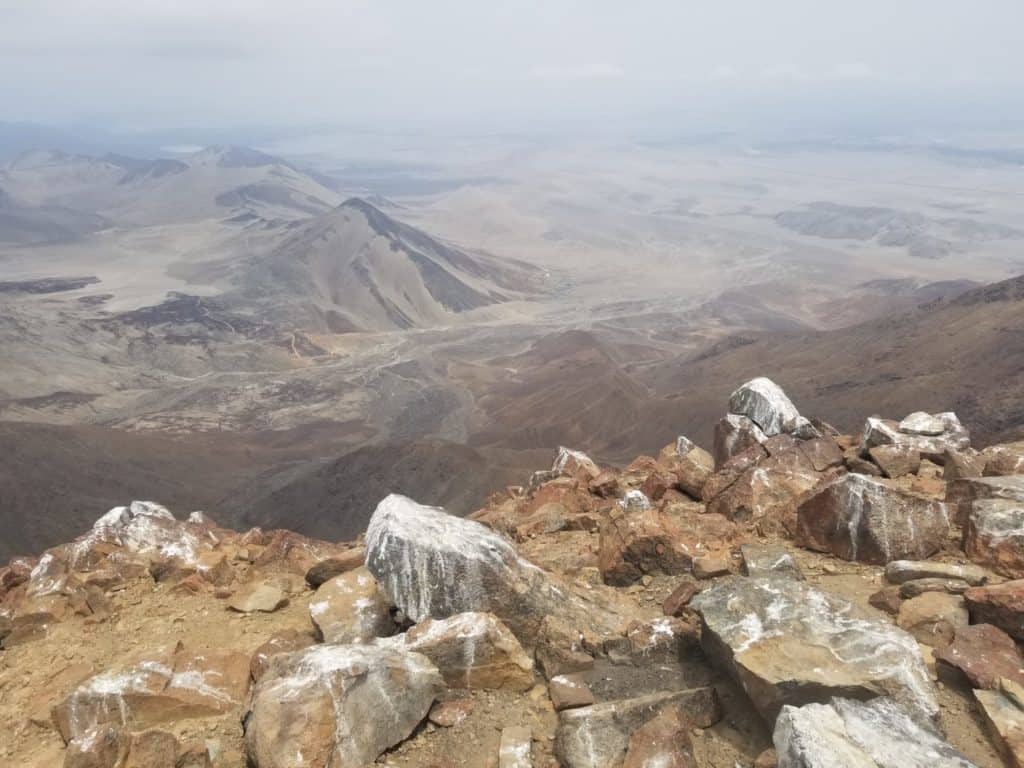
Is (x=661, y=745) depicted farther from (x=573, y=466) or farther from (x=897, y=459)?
(x=573, y=466)

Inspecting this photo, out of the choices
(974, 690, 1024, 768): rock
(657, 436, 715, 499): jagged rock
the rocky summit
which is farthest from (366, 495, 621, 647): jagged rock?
(657, 436, 715, 499): jagged rock

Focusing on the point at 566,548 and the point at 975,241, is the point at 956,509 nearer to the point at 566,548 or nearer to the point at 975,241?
the point at 566,548

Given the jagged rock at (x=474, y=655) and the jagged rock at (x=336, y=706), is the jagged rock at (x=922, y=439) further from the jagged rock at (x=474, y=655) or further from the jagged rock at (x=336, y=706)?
the jagged rock at (x=336, y=706)

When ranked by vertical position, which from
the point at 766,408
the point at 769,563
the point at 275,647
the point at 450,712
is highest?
the point at 769,563

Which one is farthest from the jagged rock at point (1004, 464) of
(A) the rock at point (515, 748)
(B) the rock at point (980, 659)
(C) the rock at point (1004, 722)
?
(A) the rock at point (515, 748)

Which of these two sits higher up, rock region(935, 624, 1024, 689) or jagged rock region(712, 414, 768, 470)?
rock region(935, 624, 1024, 689)

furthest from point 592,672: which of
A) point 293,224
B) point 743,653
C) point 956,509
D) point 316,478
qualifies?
point 293,224

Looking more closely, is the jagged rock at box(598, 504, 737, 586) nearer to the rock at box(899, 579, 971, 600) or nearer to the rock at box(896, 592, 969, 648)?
the rock at box(899, 579, 971, 600)

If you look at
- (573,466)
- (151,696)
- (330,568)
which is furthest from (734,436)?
(151,696)
